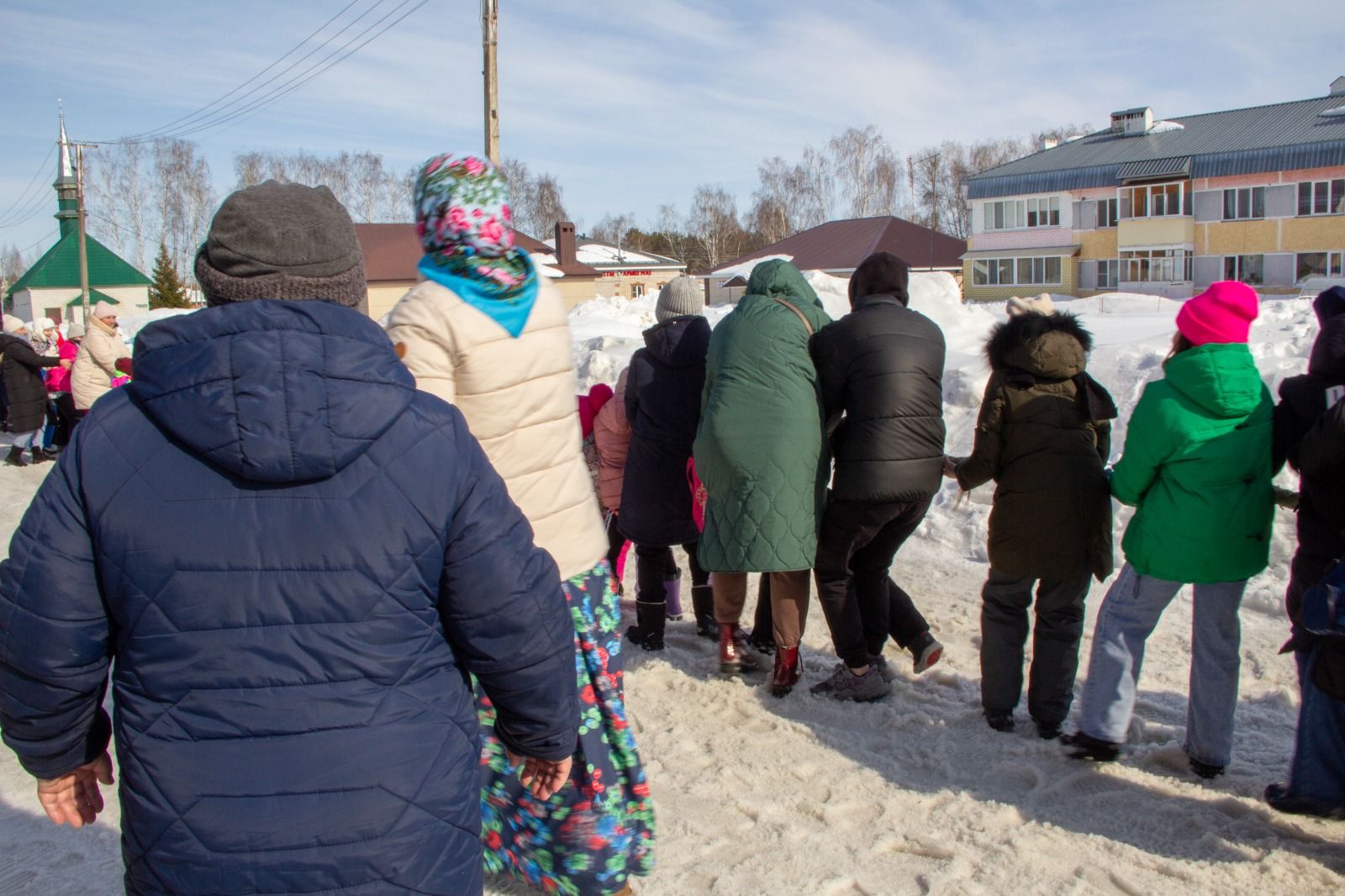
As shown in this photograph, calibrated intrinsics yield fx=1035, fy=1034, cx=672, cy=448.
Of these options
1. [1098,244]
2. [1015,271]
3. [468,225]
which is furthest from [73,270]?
[468,225]

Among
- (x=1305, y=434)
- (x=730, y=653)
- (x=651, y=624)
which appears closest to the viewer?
(x=1305, y=434)

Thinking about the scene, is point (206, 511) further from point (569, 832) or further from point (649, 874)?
point (649, 874)

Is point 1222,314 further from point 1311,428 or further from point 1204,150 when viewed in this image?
point 1204,150

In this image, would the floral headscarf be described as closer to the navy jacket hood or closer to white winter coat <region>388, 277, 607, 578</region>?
white winter coat <region>388, 277, 607, 578</region>

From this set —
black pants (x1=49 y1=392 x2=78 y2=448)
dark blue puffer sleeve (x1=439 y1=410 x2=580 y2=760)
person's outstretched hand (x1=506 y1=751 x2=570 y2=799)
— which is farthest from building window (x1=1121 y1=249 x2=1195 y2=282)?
dark blue puffer sleeve (x1=439 y1=410 x2=580 y2=760)

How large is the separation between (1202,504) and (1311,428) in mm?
497

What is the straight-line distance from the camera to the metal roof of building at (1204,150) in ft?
123

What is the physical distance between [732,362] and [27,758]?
3.00m

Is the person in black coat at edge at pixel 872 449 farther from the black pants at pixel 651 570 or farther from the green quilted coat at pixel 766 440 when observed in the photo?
the black pants at pixel 651 570

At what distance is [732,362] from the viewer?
4273mm

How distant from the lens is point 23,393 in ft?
41.3

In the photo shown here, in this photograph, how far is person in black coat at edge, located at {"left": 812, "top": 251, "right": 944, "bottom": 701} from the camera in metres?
4.17

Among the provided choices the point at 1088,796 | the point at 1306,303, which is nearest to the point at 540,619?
the point at 1088,796

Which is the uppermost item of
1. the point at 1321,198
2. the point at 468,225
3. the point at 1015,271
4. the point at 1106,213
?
the point at 1106,213
